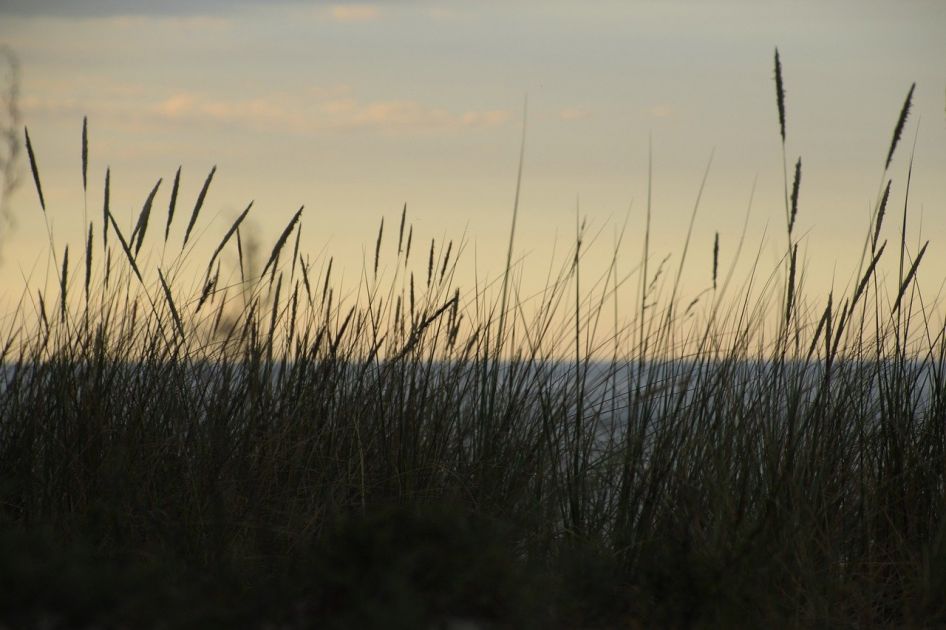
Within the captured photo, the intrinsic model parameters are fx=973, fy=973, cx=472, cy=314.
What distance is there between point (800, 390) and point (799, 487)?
316mm

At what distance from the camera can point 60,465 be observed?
285cm

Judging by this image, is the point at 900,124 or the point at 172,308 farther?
the point at 172,308

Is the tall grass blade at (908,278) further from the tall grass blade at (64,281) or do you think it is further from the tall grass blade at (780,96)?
the tall grass blade at (64,281)

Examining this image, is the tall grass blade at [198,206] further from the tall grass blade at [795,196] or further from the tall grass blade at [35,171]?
the tall grass blade at [795,196]

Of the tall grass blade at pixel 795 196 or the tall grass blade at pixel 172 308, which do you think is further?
the tall grass blade at pixel 172 308

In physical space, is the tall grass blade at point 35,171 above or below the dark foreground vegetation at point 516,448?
above

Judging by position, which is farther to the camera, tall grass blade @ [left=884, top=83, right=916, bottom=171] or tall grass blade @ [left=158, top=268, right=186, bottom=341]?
tall grass blade @ [left=158, top=268, right=186, bottom=341]

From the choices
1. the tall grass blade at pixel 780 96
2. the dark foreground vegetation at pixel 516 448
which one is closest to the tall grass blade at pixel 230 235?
the dark foreground vegetation at pixel 516 448

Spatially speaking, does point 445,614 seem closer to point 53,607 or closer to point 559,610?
point 559,610

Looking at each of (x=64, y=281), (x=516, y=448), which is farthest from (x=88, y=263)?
(x=516, y=448)

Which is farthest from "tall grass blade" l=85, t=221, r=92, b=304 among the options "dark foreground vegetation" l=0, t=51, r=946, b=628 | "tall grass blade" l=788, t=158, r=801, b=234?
"tall grass blade" l=788, t=158, r=801, b=234

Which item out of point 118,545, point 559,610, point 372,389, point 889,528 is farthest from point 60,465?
point 889,528

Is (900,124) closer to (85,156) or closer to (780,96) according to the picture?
(780,96)

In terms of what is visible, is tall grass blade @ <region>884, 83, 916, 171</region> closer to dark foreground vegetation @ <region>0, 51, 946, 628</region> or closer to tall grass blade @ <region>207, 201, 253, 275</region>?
dark foreground vegetation @ <region>0, 51, 946, 628</region>
